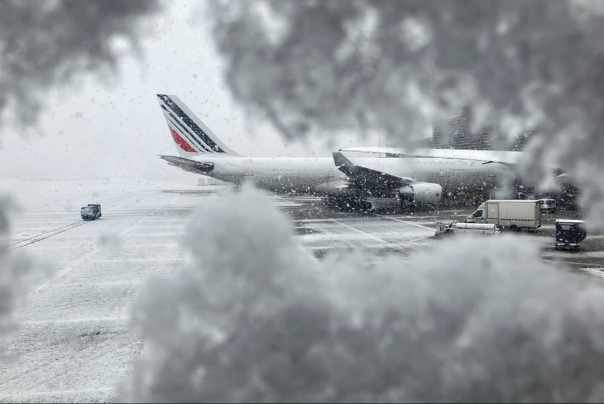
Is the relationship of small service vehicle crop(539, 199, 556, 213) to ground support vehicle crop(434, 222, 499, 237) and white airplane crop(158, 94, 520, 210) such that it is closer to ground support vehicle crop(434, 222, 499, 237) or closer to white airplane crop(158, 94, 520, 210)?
white airplane crop(158, 94, 520, 210)

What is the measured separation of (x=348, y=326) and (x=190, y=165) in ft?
77.0

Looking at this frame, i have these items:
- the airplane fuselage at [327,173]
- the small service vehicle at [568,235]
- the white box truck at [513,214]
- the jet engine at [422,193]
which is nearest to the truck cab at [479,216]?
the white box truck at [513,214]

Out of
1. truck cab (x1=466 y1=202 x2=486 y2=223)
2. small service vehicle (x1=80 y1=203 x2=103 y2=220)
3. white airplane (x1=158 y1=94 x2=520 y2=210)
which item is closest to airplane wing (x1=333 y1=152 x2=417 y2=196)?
white airplane (x1=158 y1=94 x2=520 y2=210)

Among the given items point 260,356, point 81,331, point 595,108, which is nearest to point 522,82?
point 595,108

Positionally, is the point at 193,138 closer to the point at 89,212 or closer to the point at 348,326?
the point at 89,212

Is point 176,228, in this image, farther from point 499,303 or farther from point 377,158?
point 499,303

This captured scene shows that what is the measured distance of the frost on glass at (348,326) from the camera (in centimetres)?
435

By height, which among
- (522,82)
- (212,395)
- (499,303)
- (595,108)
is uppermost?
(522,82)

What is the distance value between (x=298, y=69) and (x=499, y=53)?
84.8 inches

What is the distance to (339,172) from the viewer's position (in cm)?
3016

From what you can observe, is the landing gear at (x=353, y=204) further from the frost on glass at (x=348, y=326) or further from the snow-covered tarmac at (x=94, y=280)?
the frost on glass at (x=348, y=326)

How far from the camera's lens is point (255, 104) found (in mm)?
5277

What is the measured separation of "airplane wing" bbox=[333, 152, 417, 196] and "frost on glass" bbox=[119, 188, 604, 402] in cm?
2154

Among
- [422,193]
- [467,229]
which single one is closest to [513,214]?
[467,229]
